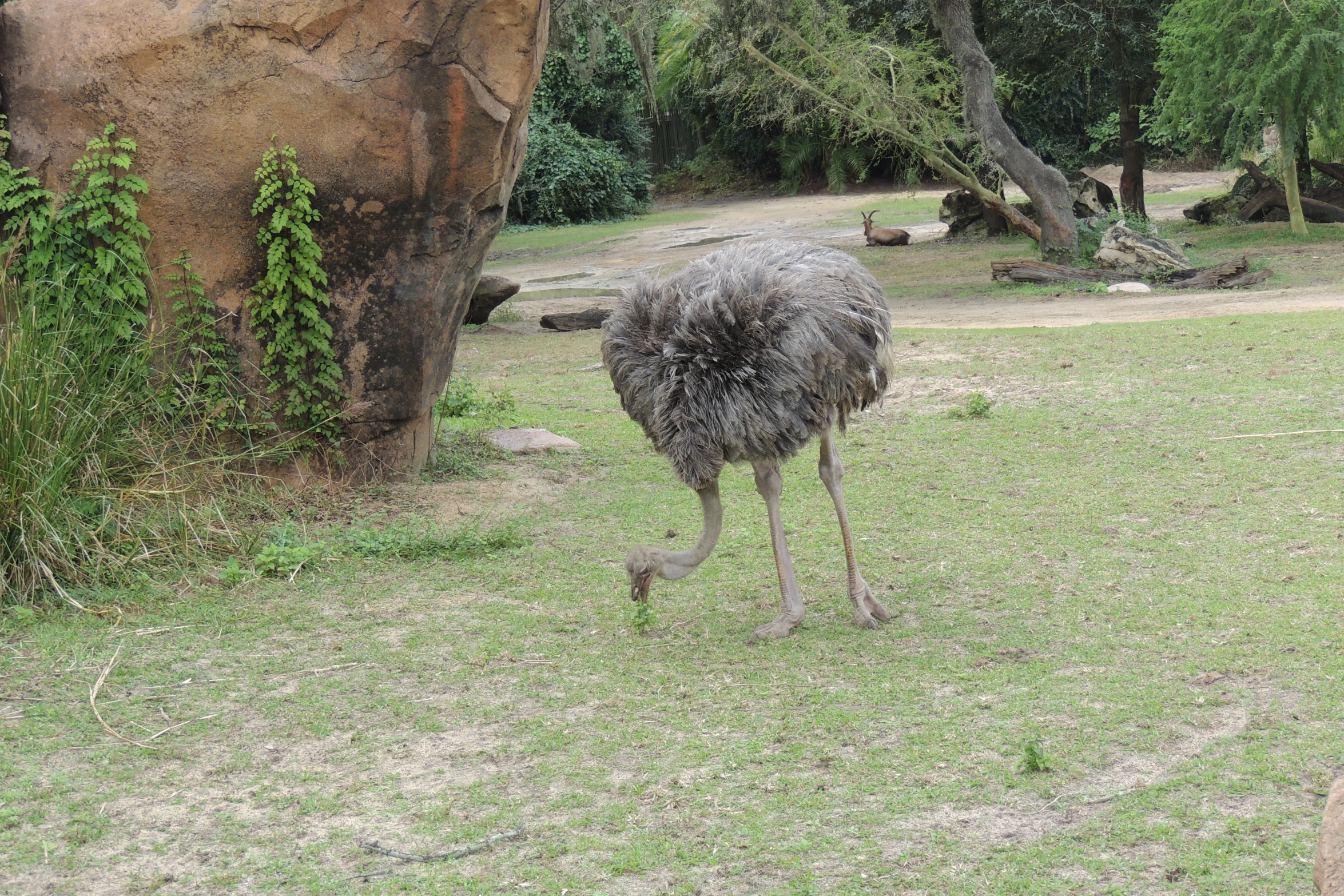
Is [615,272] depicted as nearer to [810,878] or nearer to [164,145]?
[164,145]

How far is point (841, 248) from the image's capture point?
677 inches

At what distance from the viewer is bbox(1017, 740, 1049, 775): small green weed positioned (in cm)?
361

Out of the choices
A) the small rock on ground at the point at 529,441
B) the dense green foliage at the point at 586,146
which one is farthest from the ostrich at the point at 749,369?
the dense green foliage at the point at 586,146

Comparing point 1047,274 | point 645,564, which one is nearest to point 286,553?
point 645,564

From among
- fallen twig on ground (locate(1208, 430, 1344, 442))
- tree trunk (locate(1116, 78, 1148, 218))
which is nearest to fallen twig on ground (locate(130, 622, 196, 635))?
fallen twig on ground (locate(1208, 430, 1344, 442))

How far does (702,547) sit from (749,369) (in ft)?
2.30

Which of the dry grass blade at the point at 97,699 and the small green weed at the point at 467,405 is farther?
the small green weed at the point at 467,405

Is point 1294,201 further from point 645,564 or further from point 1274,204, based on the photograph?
point 645,564

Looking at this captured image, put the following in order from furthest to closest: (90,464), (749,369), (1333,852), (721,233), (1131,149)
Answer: (721,233) < (1131,149) < (90,464) < (749,369) < (1333,852)

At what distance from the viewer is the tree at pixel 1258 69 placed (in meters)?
15.2

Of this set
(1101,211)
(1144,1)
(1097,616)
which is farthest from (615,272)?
(1097,616)

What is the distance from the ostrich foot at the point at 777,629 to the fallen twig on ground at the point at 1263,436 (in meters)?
3.63

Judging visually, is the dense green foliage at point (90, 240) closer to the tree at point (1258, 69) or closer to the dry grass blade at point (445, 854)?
the dry grass blade at point (445, 854)

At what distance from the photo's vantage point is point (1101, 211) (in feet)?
64.2
